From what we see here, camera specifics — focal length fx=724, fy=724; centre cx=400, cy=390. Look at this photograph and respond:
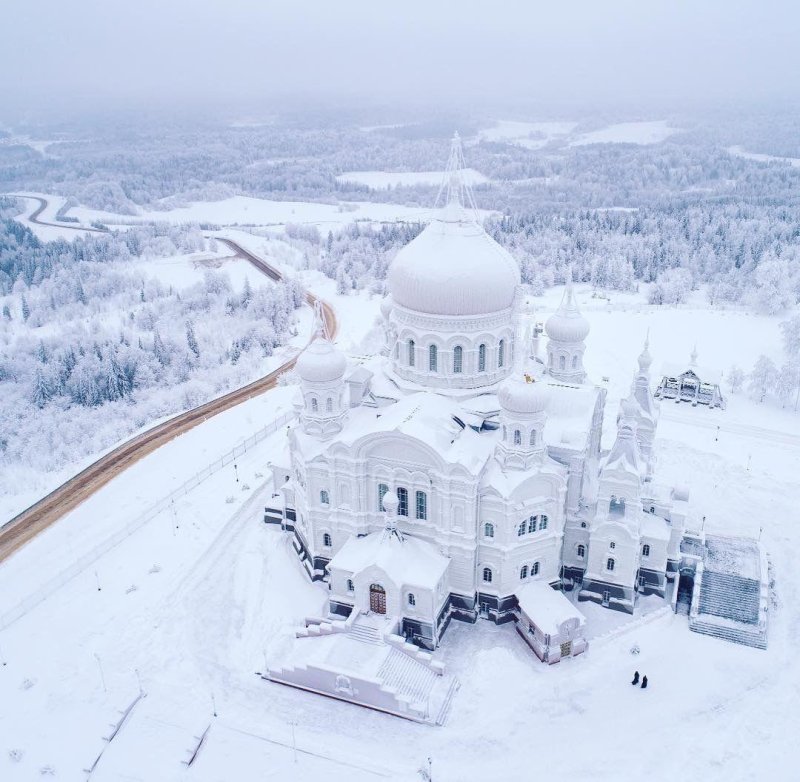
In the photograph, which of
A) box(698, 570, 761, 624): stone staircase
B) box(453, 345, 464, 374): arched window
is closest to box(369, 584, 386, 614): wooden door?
box(453, 345, 464, 374): arched window

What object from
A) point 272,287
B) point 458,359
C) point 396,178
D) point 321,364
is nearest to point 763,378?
point 458,359

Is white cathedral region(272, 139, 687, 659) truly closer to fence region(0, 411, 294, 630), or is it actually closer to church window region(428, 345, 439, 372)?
church window region(428, 345, 439, 372)

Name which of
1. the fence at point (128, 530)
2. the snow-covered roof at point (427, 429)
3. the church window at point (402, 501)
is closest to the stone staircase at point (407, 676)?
the church window at point (402, 501)

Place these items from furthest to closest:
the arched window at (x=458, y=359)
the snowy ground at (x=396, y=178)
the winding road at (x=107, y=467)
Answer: the snowy ground at (x=396, y=178), the winding road at (x=107, y=467), the arched window at (x=458, y=359)

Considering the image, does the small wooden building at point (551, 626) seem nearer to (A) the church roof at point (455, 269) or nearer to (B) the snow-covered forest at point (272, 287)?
(A) the church roof at point (455, 269)

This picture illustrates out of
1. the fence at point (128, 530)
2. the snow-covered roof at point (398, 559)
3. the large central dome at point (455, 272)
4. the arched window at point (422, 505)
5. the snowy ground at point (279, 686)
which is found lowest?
the snowy ground at point (279, 686)

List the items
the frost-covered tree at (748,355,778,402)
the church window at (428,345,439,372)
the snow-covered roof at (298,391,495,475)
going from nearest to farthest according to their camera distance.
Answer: the snow-covered roof at (298,391,495,475) → the church window at (428,345,439,372) → the frost-covered tree at (748,355,778,402)

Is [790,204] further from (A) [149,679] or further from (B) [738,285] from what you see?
(A) [149,679]
